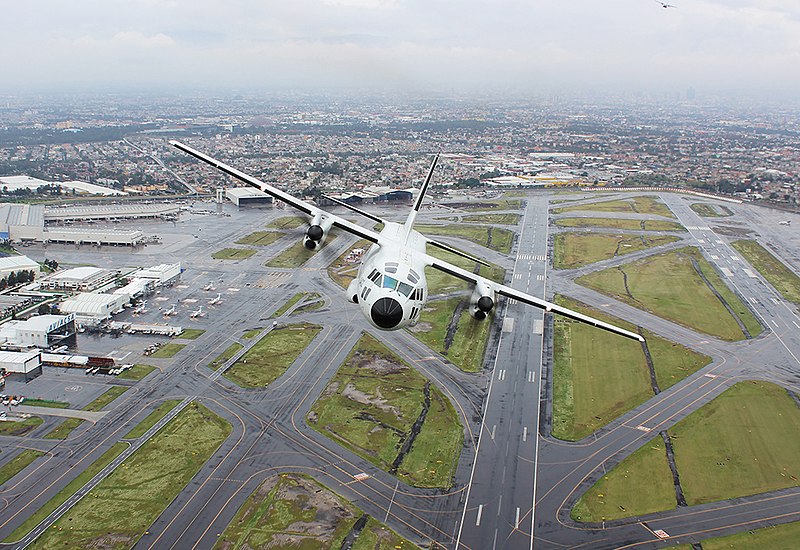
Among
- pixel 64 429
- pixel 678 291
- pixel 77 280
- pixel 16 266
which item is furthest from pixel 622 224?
pixel 64 429

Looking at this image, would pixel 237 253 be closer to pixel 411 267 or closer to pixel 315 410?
pixel 315 410

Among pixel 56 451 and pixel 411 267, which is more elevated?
pixel 411 267

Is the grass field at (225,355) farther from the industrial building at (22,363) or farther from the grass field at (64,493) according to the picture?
the industrial building at (22,363)

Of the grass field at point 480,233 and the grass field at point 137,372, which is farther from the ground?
the grass field at point 480,233

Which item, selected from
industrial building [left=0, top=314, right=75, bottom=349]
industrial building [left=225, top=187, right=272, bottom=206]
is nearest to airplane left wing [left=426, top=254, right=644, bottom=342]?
industrial building [left=0, top=314, right=75, bottom=349]

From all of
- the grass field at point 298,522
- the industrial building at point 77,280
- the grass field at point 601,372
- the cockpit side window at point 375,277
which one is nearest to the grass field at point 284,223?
the industrial building at point 77,280

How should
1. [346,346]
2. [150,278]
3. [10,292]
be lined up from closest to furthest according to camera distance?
[346,346] → [10,292] → [150,278]

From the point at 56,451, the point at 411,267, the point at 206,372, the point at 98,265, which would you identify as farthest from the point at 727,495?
the point at 98,265
